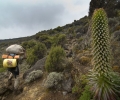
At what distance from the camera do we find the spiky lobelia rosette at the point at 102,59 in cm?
454

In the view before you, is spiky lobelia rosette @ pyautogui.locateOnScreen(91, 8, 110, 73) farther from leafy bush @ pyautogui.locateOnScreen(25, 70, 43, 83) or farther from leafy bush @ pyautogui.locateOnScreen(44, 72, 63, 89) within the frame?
leafy bush @ pyautogui.locateOnScreen(25, 70, 43, 83)

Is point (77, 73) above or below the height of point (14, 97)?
above

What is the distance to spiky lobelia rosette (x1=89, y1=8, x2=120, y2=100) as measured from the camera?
454cm

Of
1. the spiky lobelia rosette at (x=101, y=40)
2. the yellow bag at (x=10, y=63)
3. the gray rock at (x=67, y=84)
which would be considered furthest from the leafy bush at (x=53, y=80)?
the spiky lobelia rosette at (x=101, y=40)

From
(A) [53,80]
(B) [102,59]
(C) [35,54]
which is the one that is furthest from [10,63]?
(C) [35,54]

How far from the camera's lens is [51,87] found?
7801mm

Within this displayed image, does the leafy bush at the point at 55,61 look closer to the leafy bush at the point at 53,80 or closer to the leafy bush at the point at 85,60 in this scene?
the leafy bush at the point at 85,60

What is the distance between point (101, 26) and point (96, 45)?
1.54ft

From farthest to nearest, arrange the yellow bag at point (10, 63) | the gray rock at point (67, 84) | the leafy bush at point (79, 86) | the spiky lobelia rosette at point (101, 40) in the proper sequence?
the yellow bag at point (10, 63)
the gray rock at point (67, 84)
the leafy bush at point (79, 86)
the spiky lobelia rosette at point (101, 40)

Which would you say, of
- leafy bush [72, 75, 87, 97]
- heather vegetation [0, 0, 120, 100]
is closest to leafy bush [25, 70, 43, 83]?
heather vegetation [0, 0, 120, 100]

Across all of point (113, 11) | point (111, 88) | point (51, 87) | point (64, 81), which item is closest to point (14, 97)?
point (51, 87)

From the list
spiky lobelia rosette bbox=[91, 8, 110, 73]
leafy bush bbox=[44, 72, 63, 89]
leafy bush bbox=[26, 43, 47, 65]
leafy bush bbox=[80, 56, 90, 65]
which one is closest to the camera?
spiky lobelia rosette bbox=[91, 8, 110, 73]

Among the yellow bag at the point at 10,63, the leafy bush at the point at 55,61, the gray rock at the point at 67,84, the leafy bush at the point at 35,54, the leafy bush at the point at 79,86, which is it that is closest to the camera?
the leafy bush at the point at 79,86

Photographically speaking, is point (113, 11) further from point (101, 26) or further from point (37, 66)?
point (101, 26)
